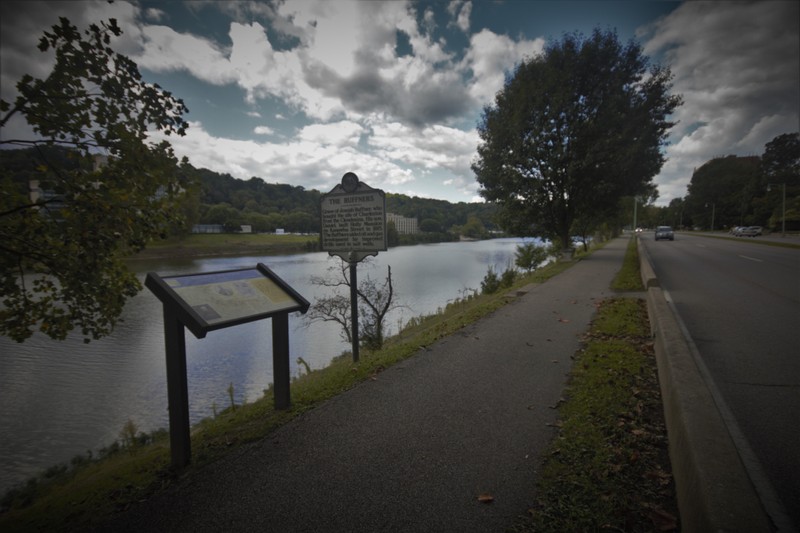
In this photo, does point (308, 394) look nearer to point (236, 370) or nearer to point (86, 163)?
point (86, 163)

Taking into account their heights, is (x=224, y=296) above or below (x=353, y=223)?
below

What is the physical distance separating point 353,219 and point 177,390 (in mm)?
3373

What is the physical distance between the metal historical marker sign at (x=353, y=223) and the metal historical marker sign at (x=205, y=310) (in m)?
1.77

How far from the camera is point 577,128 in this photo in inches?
757

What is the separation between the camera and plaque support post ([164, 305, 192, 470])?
115 inches

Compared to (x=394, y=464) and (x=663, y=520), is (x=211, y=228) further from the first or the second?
(x=663, y=520)

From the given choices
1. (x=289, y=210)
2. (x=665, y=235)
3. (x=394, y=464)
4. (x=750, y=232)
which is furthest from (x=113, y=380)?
(x=289, y=210)

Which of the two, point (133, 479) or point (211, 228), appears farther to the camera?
point (211, 228)

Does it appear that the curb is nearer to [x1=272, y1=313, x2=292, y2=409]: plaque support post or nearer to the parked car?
[x1=272, y1=313, x2=292, y2=409]: plaque support post

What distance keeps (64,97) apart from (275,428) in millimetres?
3380

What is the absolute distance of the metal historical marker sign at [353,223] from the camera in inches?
215

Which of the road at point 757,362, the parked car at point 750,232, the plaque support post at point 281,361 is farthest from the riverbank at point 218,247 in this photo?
the parked car at point 750,232

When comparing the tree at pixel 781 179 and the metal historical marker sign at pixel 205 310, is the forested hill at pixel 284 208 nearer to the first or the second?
the tree at pixel 781 179

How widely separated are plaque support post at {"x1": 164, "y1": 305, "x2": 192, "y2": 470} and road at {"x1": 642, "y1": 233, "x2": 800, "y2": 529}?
12.8 feet
